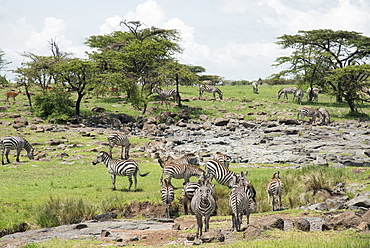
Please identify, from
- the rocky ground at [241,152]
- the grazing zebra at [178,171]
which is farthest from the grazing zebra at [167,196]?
the grazing zebra at [178,171]

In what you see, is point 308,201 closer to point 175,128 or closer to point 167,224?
point 167,224

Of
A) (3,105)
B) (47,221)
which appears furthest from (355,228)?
(3,105)

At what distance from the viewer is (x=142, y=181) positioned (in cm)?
2175

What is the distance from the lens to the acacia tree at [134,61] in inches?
1825

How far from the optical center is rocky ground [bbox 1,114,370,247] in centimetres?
1185

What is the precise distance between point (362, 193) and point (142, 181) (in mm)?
11558

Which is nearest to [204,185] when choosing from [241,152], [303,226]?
[303,226]

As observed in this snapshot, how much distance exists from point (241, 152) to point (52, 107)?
23.9 meters

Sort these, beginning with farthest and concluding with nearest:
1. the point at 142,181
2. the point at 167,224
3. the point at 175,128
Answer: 1. the point at 175,128
2. the point at 142,181
3. the point at 167,224

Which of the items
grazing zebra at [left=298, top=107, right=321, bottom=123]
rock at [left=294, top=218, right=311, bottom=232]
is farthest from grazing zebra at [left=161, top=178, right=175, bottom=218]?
grazing zebra at [left=298, top=107, right=321, bottom=123]

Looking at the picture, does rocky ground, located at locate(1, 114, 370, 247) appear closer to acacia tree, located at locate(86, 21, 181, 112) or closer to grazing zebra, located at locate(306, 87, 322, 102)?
acacia tree, located at locate(86, 21, 181, 112)

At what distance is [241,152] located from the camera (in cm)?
3102

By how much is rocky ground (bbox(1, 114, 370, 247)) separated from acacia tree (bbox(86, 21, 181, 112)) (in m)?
5.17

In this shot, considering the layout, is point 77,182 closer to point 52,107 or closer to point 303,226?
point 303,226
